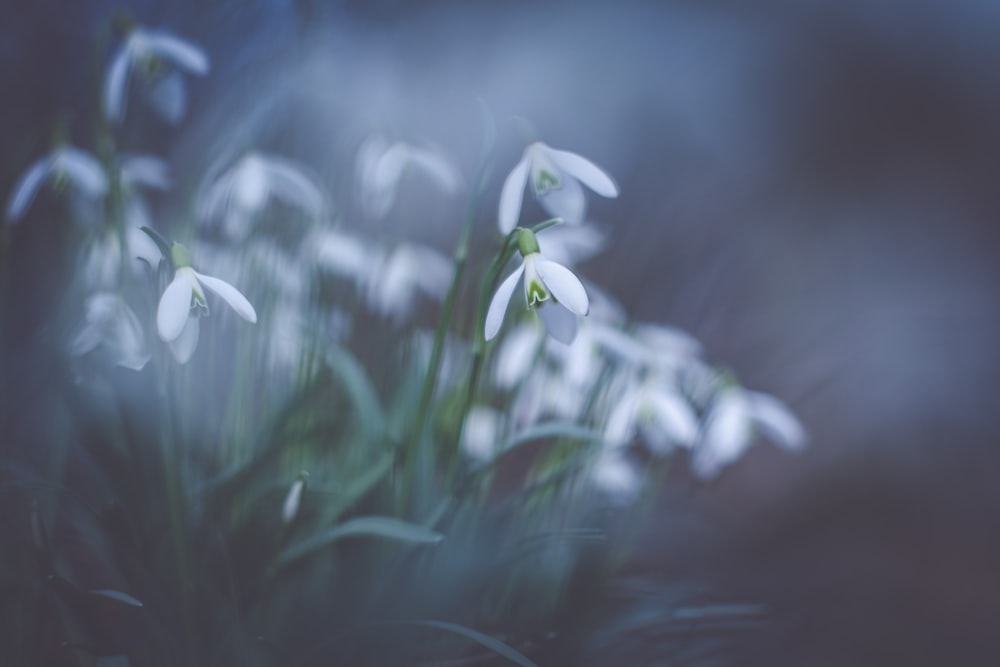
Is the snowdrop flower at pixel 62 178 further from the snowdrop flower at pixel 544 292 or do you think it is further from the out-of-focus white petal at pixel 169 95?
the snowdrop flower at pixel 544 292

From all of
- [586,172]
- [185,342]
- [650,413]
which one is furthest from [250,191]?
[650,413]

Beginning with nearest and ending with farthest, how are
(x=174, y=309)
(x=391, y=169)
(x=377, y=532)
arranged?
1. (x=174, y=309)
2. (x=377, y=532)
3. (x=391, y=169)

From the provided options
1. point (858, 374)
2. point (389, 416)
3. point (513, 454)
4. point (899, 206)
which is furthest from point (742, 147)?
point (389, 416)

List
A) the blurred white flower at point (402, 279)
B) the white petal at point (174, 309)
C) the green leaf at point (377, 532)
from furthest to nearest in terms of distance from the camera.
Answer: the blurred white flower at point (402, 279), the green leaf at point (377, 532), the white petal at point (174, 309)

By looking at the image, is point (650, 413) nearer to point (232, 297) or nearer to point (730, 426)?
point (730, 426)

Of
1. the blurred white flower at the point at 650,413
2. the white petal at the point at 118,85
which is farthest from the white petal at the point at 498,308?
the white petal at the point at 118,85
